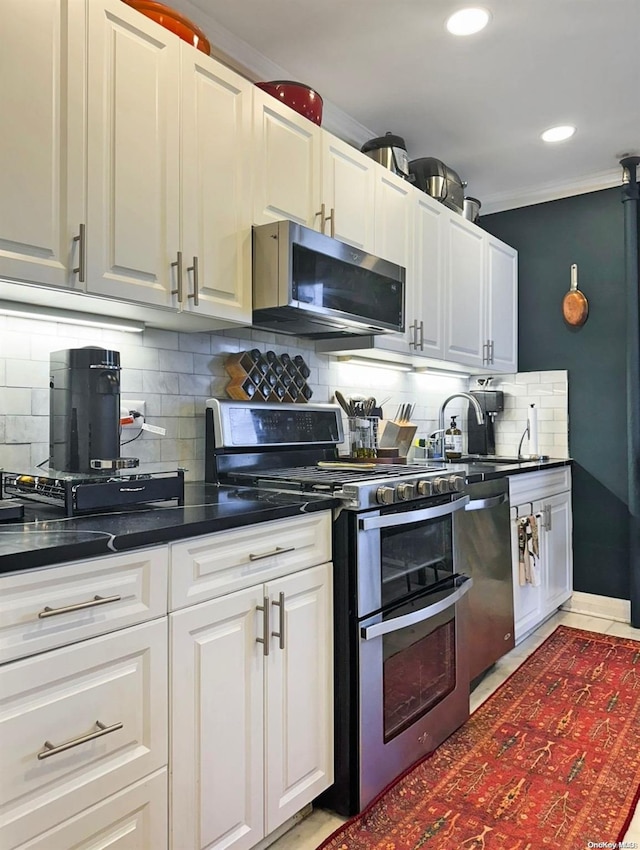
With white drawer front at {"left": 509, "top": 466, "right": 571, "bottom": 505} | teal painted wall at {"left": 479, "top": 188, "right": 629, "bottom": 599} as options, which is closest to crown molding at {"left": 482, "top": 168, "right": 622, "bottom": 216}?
teal painted wall at {"left": 479, "top": 188, "right": 629, "bottom": 599}

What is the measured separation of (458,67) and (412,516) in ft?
Answer: 6.20

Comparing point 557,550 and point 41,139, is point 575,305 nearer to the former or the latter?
point 557,550

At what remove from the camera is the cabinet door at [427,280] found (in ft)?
9.75

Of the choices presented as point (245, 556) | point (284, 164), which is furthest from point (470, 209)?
point (245, 556)

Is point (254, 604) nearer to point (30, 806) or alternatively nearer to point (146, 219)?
point (30, 806)

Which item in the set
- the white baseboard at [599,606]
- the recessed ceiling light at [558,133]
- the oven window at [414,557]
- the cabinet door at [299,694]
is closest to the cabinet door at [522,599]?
the white baseboard at [599,606]

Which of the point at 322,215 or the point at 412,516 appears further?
the point at 322,215

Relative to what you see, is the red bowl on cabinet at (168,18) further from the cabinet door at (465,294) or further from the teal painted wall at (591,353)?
the teal painted wall at (591,353)

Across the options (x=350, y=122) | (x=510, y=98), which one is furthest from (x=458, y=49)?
(x=350, y=122)

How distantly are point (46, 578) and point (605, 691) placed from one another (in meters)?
2.50

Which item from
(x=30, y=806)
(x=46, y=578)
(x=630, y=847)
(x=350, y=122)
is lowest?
(x=630, y=847)

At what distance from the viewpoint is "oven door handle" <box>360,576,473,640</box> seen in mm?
1852

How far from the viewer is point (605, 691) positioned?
2.70 m

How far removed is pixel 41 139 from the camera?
1.47 metres
